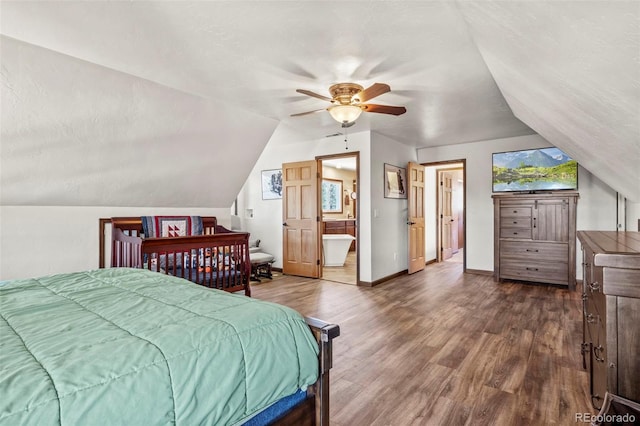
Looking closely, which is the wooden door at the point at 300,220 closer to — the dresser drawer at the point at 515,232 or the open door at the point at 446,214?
the dresser drawer at the point at 515,232

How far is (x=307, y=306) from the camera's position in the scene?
146 inches

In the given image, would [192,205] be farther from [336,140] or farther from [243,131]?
[336,140]

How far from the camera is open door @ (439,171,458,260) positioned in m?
7.10

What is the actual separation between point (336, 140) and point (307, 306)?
2605 mm

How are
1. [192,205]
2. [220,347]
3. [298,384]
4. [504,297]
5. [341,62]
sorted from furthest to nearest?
[192,205], [504,297], [341,62], [298,384], [220,347]

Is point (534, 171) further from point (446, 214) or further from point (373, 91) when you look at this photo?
point (373, 91)

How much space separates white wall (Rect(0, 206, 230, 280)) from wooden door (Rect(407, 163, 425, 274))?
423 centimetres

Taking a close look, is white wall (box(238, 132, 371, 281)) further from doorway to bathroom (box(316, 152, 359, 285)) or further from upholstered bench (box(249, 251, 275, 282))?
doorway to bathroom (box(316, 152, 359, 285))

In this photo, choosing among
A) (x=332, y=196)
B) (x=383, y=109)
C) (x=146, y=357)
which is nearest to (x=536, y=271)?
(x=383, y=109)

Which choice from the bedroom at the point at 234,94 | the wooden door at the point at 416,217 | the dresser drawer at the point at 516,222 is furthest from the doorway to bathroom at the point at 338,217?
the dresser drawer at the point at 516,222

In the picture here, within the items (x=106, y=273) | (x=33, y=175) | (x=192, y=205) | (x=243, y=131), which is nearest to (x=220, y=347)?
(x=106, y=273)

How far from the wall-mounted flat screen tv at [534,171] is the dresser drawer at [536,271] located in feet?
3.65

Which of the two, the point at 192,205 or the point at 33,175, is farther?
the point at 192,205

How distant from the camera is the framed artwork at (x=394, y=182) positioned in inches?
202
